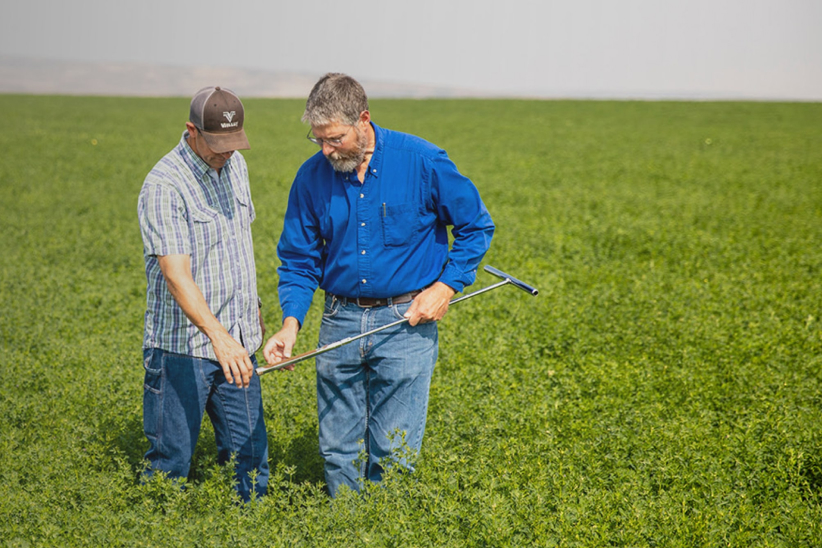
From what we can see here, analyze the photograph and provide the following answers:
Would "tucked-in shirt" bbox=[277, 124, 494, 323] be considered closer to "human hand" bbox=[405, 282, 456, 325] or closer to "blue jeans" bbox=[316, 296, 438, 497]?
"human hand" bbox=[405, 282, 456, 325]

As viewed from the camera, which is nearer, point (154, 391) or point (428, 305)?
point (428, 305)

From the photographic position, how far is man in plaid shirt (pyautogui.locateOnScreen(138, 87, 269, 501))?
3.52 metres

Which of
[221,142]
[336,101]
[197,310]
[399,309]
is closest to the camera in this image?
[336,101]

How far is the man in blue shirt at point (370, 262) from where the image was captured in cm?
364

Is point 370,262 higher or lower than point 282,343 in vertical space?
higher

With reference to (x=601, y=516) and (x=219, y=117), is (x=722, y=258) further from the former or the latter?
(x=219, y=117)

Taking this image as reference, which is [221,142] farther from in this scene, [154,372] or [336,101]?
[154,372]

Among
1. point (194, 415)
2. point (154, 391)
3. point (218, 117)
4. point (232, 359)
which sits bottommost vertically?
point (194, 415)

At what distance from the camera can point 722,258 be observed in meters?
10.3

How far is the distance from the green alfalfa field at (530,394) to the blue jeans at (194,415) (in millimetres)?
176

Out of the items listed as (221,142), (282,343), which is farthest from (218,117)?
(282,343)

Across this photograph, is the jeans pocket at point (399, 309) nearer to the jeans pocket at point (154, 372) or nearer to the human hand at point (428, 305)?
the human hand at point (428, 305)

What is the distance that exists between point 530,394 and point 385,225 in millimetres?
2888

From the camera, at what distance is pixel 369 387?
4047 mm
